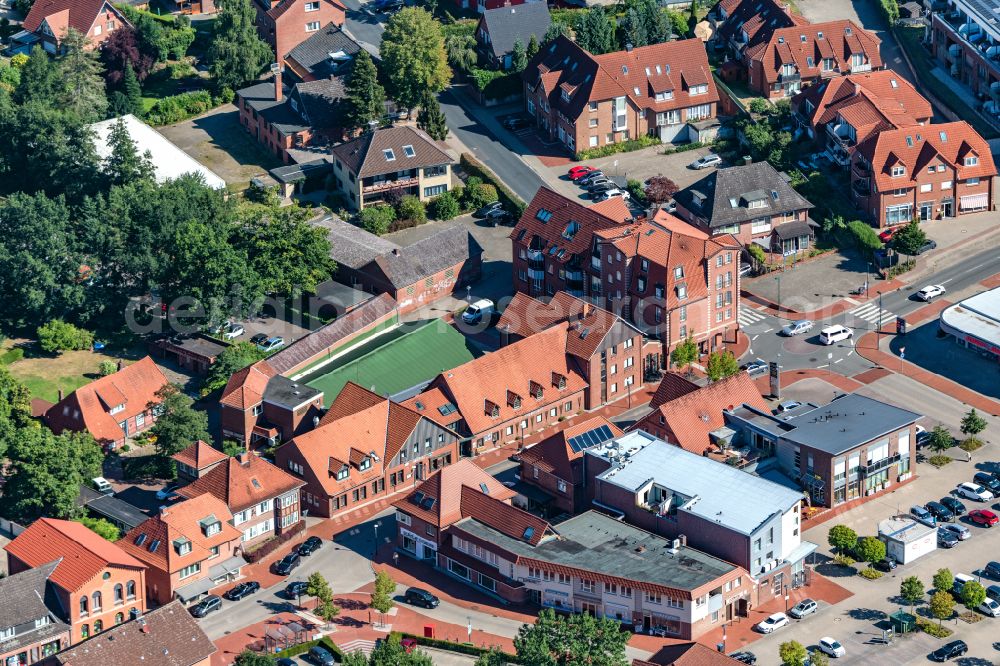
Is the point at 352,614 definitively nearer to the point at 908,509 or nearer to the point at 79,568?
the point at 79,568

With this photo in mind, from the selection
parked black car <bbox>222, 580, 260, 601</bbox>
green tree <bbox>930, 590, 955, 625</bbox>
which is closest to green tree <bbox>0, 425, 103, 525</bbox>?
parked black car <bbox>222, 580, 260, 601</bbox>

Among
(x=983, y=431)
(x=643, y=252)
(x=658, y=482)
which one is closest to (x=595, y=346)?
(x=643, y=252)

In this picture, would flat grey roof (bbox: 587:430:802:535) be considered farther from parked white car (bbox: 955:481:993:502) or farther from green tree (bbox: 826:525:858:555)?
parked white car (bbox: 955:481:993:502)

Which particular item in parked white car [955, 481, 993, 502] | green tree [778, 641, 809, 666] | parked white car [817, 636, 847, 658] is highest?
parked white car [955, 481, 993, 502]

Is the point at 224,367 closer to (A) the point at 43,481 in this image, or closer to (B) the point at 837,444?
(A) the point at 43,481

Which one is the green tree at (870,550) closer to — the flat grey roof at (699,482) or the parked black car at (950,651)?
the flat grey roof at (699,482)

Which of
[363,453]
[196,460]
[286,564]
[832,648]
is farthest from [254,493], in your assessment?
[832,648]
